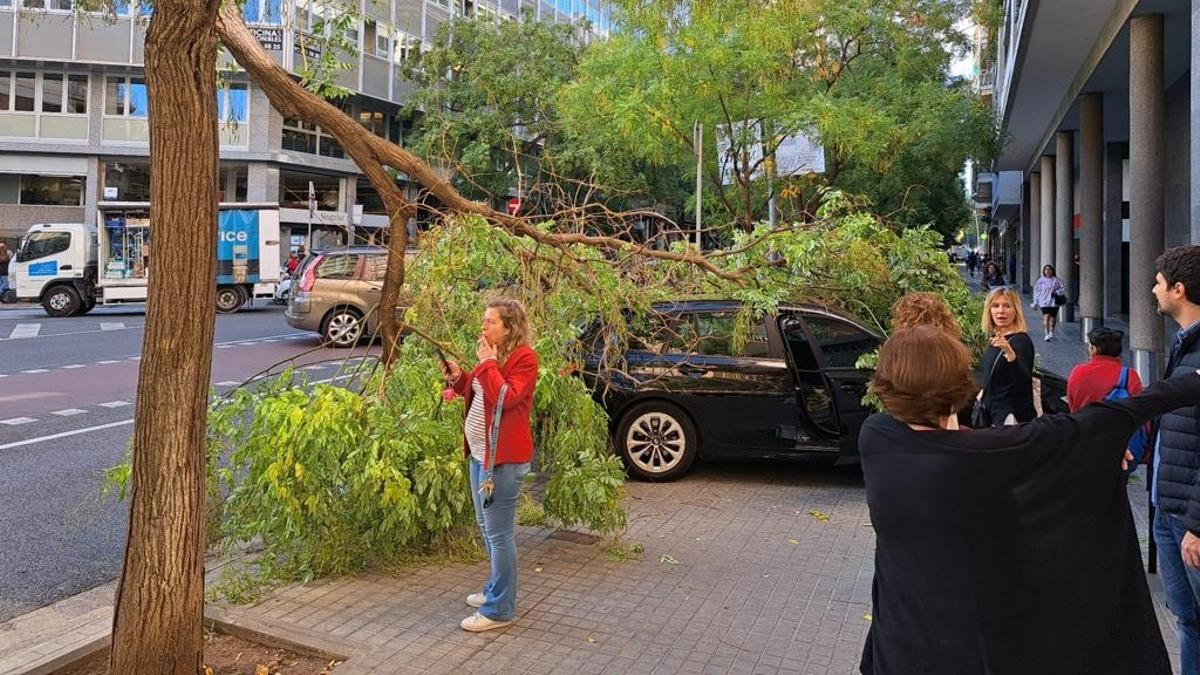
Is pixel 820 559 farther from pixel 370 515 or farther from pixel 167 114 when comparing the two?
pixel 167 114

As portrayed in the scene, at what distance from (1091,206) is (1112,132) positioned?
441 centimetres

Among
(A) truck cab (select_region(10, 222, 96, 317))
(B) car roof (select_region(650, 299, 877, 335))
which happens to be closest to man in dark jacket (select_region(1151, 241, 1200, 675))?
(B) car roof (select_region(650, 299, 877, 335))

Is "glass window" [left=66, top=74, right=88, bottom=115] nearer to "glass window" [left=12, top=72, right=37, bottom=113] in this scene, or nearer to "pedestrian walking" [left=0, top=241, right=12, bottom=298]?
"glass window" [left=12, top=72, right=37, bottom=113]

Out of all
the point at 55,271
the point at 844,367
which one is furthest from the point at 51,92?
the point at 844,367

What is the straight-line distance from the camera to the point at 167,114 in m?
3.62

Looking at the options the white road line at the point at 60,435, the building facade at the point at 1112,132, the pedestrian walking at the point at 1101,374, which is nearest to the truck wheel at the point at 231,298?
the white road line at the point at 60,435

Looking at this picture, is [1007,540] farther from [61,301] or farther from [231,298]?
[61,301]

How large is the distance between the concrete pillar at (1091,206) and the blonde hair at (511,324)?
54.3 feet

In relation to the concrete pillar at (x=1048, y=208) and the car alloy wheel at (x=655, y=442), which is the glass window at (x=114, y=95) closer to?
the concrete pillar at (x=1048, y=208)

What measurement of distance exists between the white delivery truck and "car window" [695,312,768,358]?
19.4 metres

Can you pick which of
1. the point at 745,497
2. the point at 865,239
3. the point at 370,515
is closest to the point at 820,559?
the point at 745,497

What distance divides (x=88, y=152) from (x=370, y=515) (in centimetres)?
3507

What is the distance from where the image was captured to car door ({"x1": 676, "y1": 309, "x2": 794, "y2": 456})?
745 centimetres

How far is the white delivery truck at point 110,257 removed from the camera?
78.6ft
